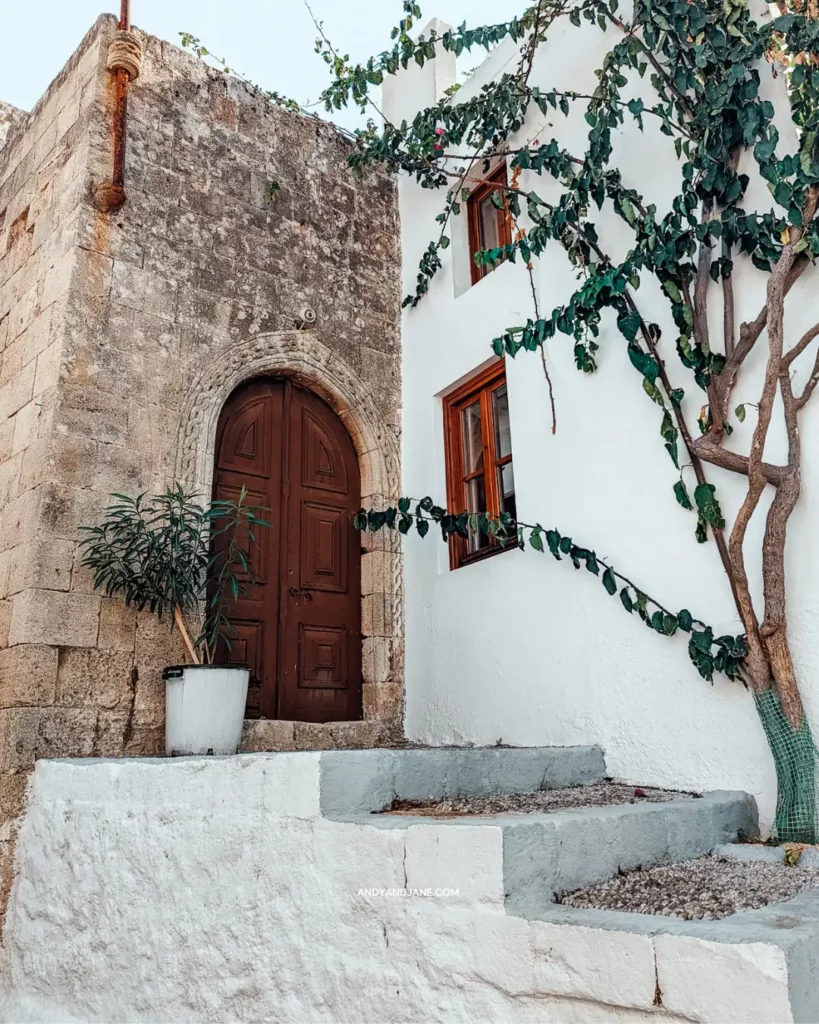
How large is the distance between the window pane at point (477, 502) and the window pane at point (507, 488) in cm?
13

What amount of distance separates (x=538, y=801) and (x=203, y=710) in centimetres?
146

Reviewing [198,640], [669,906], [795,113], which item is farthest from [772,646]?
[198,640]

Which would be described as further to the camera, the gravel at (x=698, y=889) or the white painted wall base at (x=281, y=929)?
the gravel at (x=698, y=889)

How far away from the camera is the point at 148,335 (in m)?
4.05

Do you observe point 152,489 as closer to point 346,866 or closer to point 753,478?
point 346,866

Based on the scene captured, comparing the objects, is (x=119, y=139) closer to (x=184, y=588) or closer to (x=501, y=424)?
(x=184, y=588)

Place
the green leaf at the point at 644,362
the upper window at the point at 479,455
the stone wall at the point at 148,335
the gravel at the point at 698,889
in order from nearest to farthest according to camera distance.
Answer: the gravel at the point at 698,889
the green leaf at the point at 644,362
the stone wall at the point at 148,335
the upper window at the point at 479,455

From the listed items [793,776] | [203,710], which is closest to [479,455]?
[203,710]

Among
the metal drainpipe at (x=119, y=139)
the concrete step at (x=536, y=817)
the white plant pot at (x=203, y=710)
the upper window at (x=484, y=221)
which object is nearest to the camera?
the concrete step at (x=536, y=817)

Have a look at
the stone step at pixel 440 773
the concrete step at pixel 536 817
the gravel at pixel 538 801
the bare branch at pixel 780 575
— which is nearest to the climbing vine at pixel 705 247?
the bare branch at pixel 780 575

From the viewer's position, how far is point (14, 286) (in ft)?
14.5

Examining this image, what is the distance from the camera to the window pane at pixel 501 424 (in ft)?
14.3

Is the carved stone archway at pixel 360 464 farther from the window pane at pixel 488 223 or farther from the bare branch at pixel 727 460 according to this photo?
the bare branch at pixel 727 460

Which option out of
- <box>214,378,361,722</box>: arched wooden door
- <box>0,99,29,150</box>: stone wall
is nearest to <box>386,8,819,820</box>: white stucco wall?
<box>214,378,361,722</box>: arched wooden door
